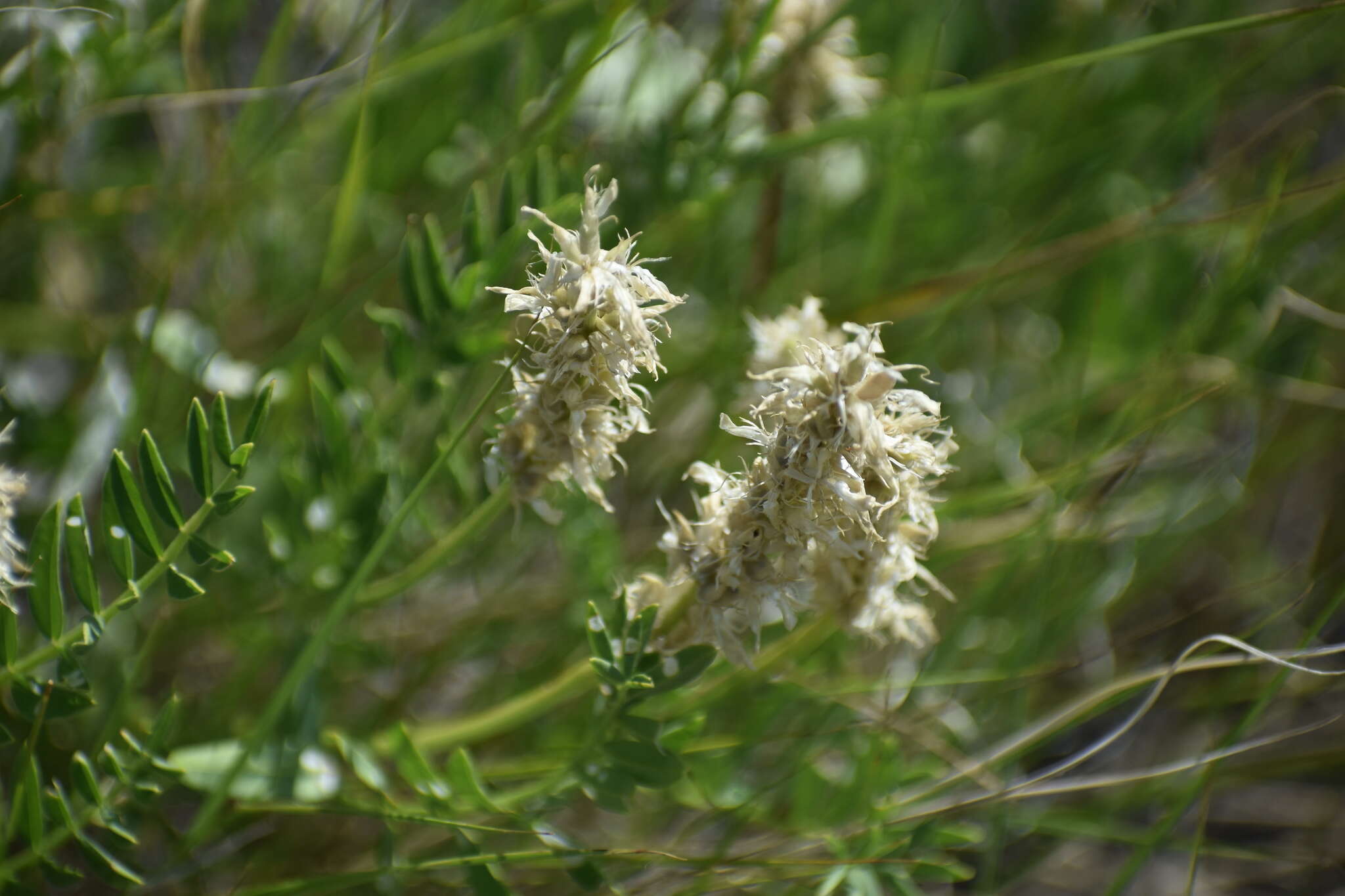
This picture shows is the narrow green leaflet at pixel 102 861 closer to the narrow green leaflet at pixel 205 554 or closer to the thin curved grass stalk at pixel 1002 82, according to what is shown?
the narrow green leaflet at pixel 205 554

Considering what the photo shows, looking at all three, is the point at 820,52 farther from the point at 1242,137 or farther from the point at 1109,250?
the point at 1242,137

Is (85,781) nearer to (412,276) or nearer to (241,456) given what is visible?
(241,456)

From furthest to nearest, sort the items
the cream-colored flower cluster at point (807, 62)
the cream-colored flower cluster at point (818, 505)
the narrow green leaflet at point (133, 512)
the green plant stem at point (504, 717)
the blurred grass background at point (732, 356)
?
the cream-colored flower cluster at point (807, 62) < the blurred grass background at point (732, 356) < the green plant stem at point (504, 717) < the narrow green leaflet at point (133, 512) < the cream-colored flower cluster at point (818, 505)

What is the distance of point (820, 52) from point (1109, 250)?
18.7 inches

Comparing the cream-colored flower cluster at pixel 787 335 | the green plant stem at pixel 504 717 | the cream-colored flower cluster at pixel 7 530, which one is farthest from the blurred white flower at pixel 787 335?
the cream-colored flower cluster at pixel 7 530

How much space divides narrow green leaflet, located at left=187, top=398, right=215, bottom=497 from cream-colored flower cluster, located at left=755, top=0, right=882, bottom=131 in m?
0.71

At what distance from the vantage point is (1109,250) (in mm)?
1270

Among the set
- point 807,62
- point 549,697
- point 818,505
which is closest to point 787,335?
point 818,505

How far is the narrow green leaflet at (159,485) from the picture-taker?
0.60m

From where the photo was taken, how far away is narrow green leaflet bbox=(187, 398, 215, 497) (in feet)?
1.98

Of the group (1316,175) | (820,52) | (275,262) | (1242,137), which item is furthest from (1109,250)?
(275,262)

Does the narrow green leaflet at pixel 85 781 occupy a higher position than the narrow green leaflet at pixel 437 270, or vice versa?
the narrow green leaflet at pixel 437 270

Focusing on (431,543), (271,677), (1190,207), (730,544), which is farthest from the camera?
(1190,207)

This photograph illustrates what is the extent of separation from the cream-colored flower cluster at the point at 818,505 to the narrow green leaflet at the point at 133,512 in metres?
0.30
